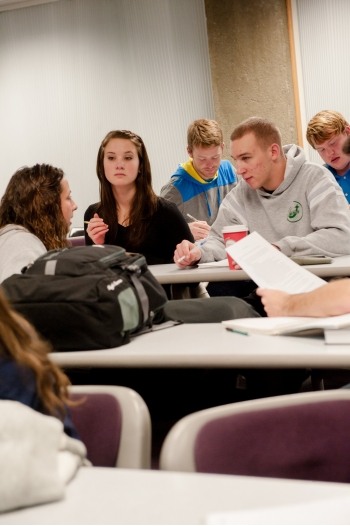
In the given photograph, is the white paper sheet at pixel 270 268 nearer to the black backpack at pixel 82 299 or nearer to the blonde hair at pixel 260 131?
the black backpack at pixel 82 299

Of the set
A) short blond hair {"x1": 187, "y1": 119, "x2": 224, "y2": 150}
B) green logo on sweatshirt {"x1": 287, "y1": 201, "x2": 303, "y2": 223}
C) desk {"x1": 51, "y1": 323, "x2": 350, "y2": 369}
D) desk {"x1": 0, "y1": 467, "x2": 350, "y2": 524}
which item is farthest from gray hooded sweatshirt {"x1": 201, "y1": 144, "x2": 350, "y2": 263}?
desk {"x1": 0, "y1": 467, "x2": 350, "y2": 524}

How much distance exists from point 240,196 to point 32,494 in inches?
113

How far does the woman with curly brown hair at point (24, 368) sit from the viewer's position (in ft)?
3.51

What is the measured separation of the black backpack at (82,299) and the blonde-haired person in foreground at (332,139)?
268 cm

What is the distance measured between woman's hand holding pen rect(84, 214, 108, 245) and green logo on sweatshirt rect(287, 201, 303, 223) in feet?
2.91

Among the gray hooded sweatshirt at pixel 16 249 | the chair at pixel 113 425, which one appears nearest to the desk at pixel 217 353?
the chair at pixel 113 425

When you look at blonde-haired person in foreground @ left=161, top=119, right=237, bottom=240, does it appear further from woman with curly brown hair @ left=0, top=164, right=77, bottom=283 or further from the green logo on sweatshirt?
woman with curly brown hair @ left=0, top=164, right=77, bottom=283

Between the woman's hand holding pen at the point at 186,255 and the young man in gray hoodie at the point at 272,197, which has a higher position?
the young man in gray hoodie at the point at 272,197

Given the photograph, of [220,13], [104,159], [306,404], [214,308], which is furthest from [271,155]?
[220,13]

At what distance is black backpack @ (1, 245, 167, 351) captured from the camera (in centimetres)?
189

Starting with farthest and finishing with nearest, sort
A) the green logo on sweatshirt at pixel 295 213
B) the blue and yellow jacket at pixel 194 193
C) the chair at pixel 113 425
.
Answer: the blue and yellow jacket at pixel 194 193
the green logo on sweatshirt at pixel 295 213
the chair at pixel 113 425

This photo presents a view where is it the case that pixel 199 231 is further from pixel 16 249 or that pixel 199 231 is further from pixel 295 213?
pixel 16 249

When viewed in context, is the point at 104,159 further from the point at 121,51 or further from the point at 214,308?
the point at 121,51

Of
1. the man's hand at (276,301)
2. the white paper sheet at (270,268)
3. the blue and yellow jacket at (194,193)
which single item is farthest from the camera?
the blue and yellow jacket at (194,193)
